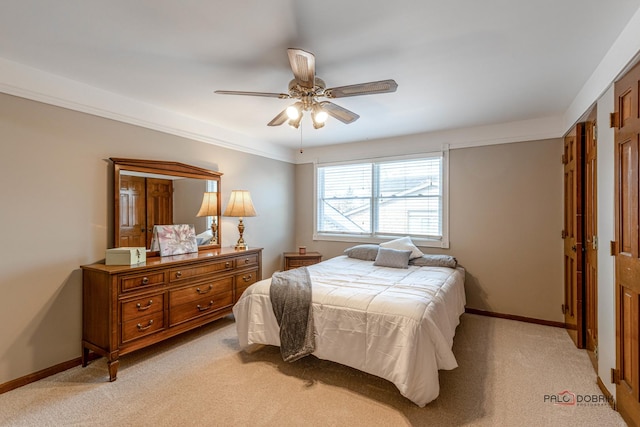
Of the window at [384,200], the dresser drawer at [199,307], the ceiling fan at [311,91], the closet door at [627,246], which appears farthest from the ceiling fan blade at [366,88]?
the window at [384,200]

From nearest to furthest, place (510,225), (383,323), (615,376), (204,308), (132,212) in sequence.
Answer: (615,376) → (383,323) → (132,212) → (204,308) → (510,225)

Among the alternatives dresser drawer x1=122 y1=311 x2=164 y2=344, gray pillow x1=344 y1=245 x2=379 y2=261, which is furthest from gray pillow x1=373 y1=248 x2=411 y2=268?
dresser drawer x1=122 y1=311 x2=164 y2=344

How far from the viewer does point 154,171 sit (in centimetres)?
326

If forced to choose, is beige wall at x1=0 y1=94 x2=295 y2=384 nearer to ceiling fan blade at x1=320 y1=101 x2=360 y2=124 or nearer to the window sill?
ceiling fan blade at x1=320 y1=101 x2=360 y2=124

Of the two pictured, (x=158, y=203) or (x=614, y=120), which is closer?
(x=614, y=120)

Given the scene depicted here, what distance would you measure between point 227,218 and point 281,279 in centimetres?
166

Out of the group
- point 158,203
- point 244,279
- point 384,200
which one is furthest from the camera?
point 384,200

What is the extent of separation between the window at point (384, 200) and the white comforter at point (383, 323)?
1382 millimetres

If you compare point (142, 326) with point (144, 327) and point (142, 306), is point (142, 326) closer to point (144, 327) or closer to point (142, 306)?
point (144, 327)

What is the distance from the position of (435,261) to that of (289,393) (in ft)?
7.82

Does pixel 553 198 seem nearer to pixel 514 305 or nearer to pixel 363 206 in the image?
pixel 514 305

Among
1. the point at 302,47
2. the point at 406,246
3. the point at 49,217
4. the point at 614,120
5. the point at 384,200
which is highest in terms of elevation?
the point at 302,47

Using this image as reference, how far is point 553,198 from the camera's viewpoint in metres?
3.62

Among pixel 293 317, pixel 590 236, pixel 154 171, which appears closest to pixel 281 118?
pixel 154 171
